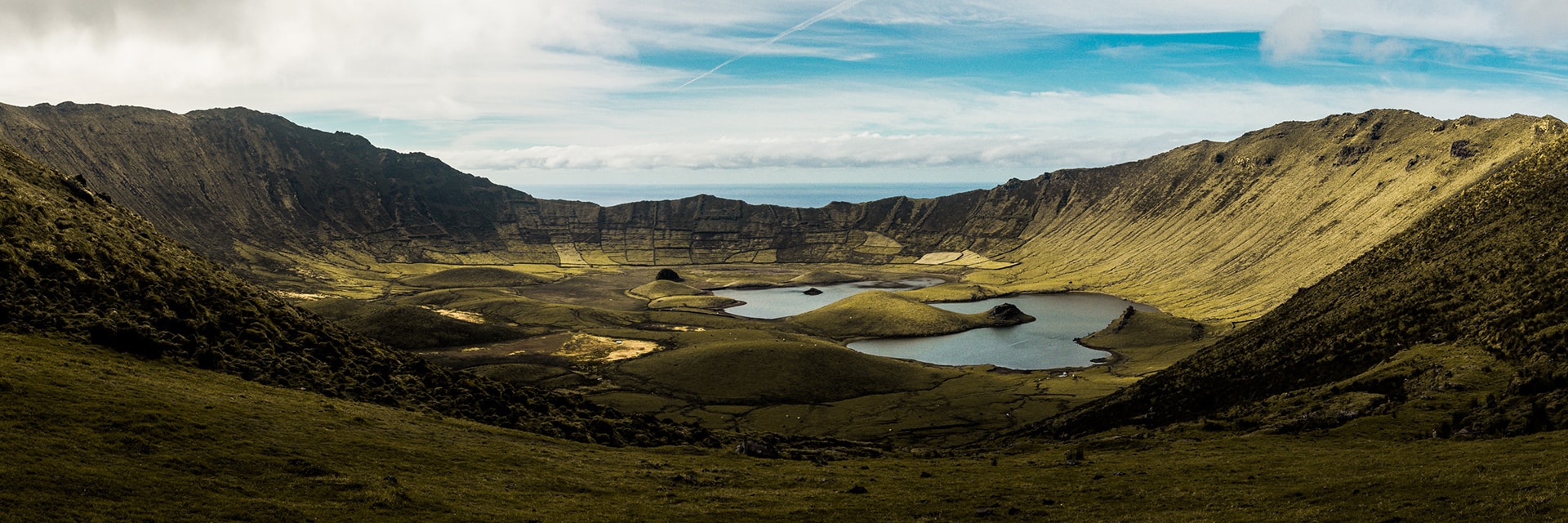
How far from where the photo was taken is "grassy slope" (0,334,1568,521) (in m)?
35.3

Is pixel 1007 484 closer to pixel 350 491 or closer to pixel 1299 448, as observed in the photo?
pixel 1299 448

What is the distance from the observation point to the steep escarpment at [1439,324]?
58594 mm

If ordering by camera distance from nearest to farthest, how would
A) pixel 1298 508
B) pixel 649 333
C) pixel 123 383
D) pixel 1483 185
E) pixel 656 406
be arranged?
pixel 1298 508
pixel 123 383
pixel 1483 185
pixel 656 406
pixel 649 333

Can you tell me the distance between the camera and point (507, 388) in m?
83.1

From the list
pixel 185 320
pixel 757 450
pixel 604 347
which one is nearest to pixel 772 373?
pixel 604 347

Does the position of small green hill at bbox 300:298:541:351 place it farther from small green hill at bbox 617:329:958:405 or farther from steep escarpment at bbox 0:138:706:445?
steep escarpment at bbox 0:138:706:445

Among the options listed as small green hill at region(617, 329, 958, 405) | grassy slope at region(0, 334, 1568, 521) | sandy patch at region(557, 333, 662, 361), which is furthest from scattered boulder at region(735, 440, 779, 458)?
sandy patch at region(557, 333, 662, 361)

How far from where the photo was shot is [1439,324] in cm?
7750

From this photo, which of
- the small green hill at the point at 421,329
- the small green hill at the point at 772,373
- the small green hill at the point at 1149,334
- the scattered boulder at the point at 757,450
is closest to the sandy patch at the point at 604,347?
the small green hill at the point at 772,373

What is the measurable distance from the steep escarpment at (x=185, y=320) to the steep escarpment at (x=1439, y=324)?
53464 mm

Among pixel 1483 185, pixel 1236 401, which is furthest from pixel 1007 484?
pixel 1483 185

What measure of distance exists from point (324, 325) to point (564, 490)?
149ft

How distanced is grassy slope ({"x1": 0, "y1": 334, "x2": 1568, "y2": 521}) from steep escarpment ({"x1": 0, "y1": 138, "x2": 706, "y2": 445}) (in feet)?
13.1

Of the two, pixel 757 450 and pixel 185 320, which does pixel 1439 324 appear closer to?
pixel 757 450
